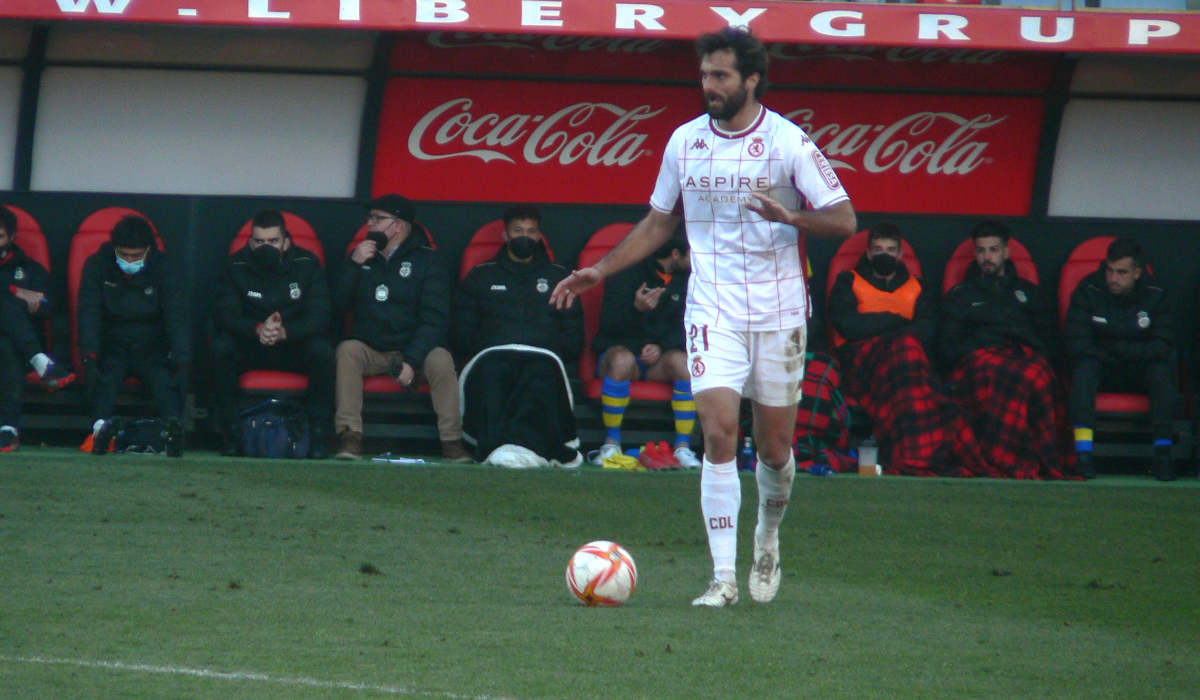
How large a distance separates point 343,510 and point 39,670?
3934 millimetres

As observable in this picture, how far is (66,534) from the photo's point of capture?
720 cm

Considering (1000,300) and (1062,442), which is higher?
(1000,300)

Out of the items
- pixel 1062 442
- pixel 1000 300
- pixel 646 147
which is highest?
pixel 646 147

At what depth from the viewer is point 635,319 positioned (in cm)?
1115

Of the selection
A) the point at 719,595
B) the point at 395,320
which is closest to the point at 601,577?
the point at 719,595

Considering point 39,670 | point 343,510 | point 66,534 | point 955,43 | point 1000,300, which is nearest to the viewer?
point 39,670

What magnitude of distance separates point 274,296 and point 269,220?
47cm

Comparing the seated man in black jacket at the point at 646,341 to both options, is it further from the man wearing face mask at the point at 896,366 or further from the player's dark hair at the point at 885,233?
the player's dark hair at the point at 885,233

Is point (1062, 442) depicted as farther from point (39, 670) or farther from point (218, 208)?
point (39, 670)

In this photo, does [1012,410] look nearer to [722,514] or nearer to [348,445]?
[348,445]

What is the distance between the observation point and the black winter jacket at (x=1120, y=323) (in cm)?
1127

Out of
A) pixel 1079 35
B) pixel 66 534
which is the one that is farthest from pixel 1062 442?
pixel 66 534

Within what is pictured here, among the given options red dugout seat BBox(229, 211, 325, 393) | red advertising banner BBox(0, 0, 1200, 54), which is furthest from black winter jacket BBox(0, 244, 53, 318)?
red advertising banner BBox(0, 0, 1200, 54)

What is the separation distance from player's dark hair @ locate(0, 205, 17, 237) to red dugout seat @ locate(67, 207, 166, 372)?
0.43m
